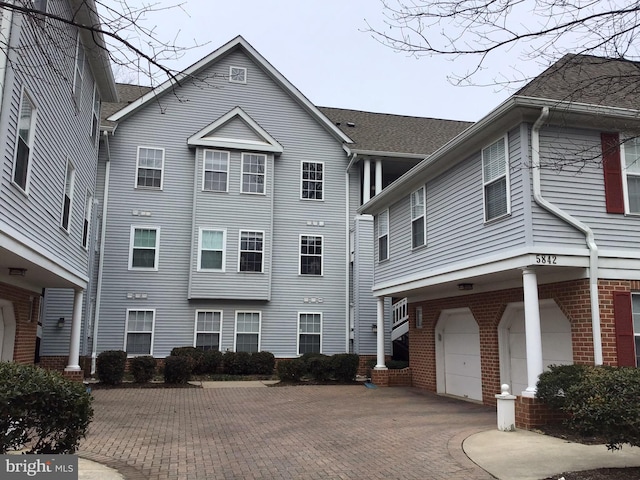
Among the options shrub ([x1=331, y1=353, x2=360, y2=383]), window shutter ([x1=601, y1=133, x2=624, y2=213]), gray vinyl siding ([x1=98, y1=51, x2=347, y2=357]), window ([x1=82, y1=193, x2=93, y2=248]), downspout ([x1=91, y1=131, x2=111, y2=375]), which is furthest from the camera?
Result: gray vinyl siding ([x1=98, y1=51, x2=347, y2=357])

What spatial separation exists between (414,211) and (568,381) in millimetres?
7011

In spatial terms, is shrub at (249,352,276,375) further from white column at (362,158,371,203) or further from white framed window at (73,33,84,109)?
white framed window at (73,33,84,109)

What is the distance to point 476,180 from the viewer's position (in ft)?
37.7

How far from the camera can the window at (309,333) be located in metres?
20.9

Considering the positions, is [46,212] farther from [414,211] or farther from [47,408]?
[414,211]

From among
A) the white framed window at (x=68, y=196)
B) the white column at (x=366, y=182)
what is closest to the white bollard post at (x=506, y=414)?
the white framed window at (x=68, y=196)

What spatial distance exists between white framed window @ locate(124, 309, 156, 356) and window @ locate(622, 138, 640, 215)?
15650 mm

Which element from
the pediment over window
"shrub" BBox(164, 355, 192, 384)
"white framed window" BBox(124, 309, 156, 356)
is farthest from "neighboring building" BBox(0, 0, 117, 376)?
"white framed window" BBox(124, 309, 156, 356)

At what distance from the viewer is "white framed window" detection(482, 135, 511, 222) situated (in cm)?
1025

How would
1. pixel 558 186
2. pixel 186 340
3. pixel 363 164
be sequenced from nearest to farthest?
pixel 558 186 → pixel 186 340 → pixel 363 164

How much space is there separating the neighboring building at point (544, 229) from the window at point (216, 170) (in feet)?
33.4

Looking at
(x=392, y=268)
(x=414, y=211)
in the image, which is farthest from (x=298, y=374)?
(x=414, y=211)

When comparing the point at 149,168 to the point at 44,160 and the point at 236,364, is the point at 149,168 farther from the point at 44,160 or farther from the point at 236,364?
the point at 44,160

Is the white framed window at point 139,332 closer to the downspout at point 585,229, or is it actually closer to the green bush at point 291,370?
the green bush at point 291,370
